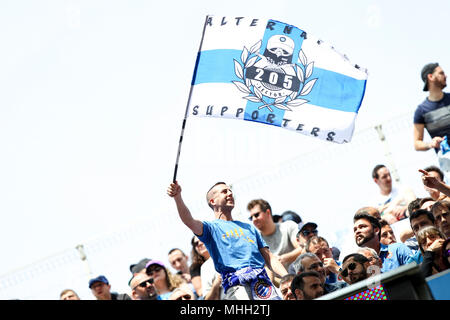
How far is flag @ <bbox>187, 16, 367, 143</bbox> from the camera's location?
6.71 metres

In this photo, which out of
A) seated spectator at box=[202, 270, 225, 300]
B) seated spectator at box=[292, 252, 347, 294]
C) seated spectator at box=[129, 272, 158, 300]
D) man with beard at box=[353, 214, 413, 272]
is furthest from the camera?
seated spectator at box=[129, 272, 158, 300]

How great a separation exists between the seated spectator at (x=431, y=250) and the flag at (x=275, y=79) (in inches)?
56.8

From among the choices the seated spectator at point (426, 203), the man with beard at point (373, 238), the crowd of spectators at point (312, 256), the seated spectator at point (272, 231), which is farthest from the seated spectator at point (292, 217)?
the man with beard at point (373, 238)

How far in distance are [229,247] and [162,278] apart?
2748mm

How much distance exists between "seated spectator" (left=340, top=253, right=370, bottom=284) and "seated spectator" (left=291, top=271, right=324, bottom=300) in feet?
1.07

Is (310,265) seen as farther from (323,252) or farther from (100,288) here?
(100,288)

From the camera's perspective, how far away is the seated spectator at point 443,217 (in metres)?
6.49

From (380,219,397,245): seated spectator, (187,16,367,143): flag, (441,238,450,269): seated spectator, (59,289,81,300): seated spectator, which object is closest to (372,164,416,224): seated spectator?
(380,219,397,245): seated spectator

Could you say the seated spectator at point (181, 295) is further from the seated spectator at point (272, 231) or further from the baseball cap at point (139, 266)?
the baseball cap at point (139, 266)

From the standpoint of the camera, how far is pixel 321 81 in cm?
708

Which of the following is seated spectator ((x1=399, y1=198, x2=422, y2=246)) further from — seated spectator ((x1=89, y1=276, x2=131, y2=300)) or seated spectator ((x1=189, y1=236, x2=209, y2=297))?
seated spectator ((x1=89, y1=276, x2=131, y2=300))
